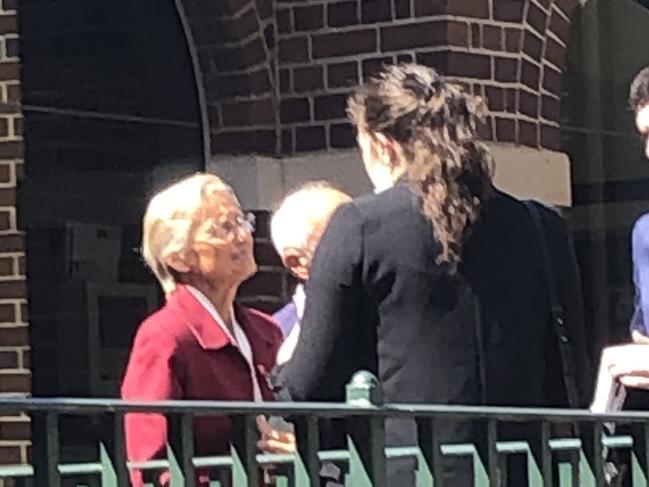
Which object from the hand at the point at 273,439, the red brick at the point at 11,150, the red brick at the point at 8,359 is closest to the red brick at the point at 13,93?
the red brick at the point at 11,150

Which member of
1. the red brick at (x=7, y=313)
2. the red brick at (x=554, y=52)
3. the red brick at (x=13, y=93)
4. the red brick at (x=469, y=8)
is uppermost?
the red brick at (x=469, y=8)

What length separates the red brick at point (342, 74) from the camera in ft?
23.6

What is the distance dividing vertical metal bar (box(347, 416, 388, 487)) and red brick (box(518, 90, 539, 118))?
13.0 feet

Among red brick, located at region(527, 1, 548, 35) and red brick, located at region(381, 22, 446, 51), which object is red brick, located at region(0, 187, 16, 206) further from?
red brick, located at region(527, 1, 548, 35)

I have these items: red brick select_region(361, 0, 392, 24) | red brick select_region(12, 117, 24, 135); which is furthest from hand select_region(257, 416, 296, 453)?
red brick select_region(361, 0, 392, 24)

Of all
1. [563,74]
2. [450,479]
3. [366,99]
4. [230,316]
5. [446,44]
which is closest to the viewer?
[450,479]

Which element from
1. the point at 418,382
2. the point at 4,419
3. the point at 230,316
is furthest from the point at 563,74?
the point at 418,382

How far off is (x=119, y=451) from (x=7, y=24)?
3.84 meters

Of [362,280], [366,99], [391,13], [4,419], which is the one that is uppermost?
[391,13]

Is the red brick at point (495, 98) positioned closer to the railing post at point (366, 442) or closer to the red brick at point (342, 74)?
the red brick at point (342, 74)

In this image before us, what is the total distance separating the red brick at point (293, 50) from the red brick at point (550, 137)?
2.91ft

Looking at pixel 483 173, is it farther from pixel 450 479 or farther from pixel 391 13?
pixel 391 13

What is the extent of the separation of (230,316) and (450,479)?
90 cm

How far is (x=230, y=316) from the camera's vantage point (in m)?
4.80
